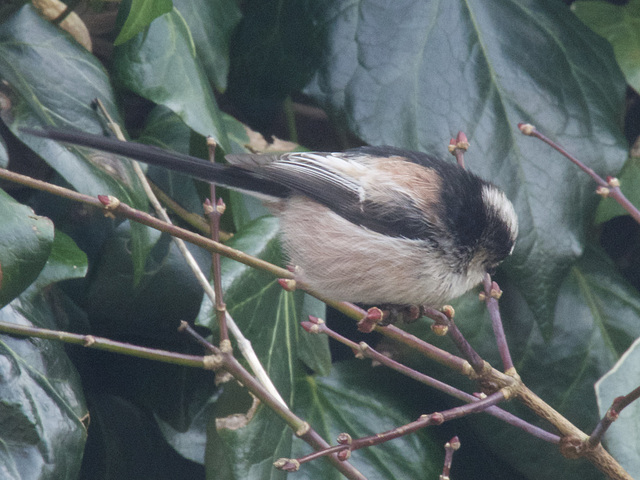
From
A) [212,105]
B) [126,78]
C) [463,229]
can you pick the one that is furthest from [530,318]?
[126,78]

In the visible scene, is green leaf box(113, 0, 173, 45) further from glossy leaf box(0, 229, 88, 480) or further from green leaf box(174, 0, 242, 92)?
glossy leaf box(0, 229, 88, 480)

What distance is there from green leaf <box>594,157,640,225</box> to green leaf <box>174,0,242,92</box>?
124cm

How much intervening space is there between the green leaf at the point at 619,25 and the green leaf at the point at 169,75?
4.58 ft

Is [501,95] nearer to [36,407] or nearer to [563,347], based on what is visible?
[563,347]

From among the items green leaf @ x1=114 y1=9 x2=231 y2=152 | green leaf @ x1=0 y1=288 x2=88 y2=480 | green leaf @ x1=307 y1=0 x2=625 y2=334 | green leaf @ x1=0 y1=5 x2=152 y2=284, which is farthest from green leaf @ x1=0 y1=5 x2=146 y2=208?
green leaf @ x1=307 y1=0 x2=625 y2=334

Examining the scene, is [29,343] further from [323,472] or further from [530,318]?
[530,318]

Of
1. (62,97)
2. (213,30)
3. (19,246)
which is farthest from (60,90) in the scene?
(19,246)

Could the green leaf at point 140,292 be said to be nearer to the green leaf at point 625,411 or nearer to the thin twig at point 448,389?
the thin twig at point 448,389

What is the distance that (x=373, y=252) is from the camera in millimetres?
1687

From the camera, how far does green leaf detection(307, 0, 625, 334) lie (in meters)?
1.89

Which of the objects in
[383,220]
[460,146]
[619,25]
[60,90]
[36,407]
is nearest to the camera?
[36,407]

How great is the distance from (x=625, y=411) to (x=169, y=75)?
4.70ft

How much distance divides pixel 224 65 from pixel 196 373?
956mm

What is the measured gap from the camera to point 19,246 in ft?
4.52
